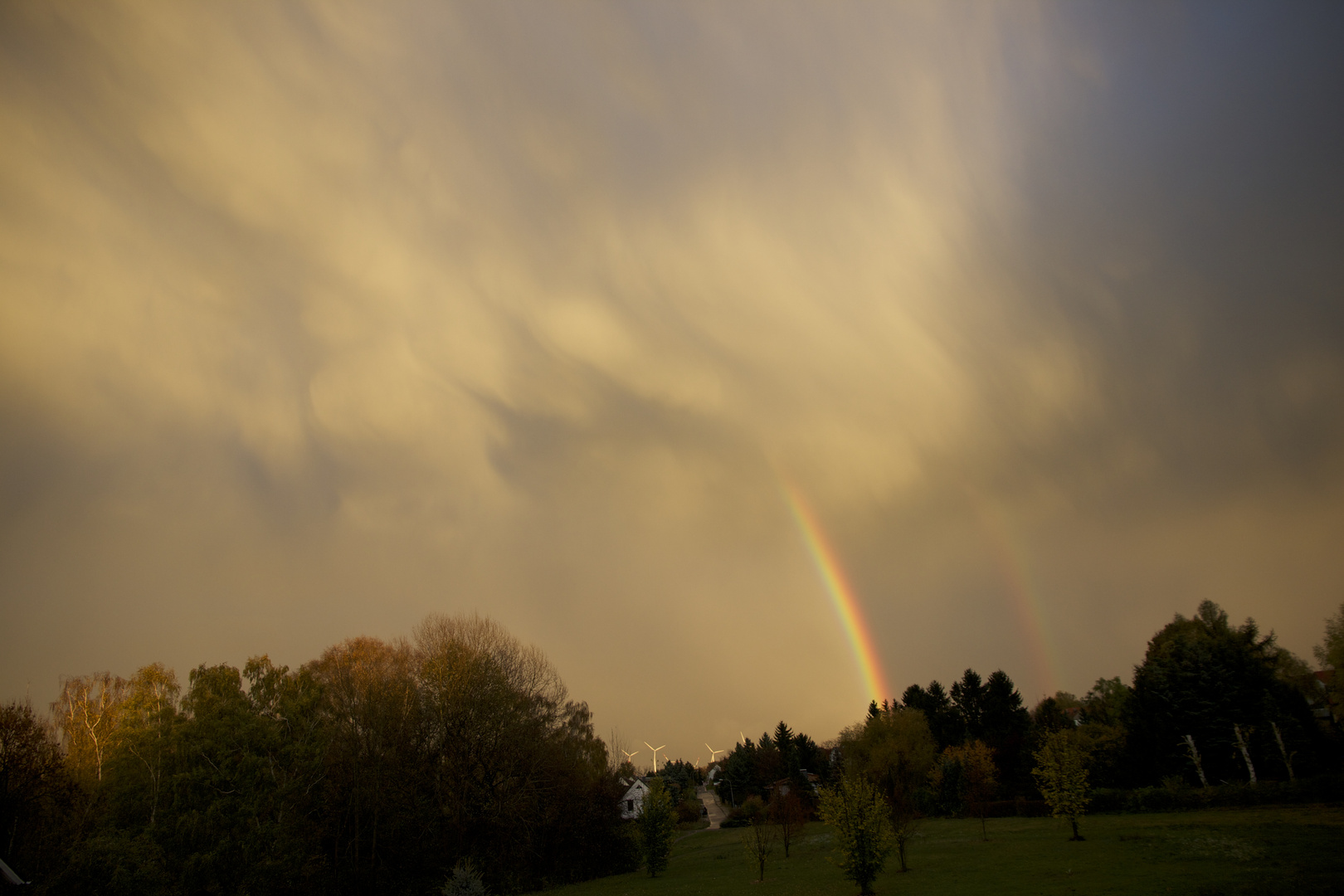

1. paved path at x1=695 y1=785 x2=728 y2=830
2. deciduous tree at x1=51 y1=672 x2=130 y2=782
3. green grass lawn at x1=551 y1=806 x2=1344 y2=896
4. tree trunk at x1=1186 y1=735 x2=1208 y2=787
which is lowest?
paved path at x1=695 y1=785 x2=728 y2=830

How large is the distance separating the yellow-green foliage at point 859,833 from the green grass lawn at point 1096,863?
1274mm

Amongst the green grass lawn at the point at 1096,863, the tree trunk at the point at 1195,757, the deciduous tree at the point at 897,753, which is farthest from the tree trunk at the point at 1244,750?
the deciduous tree at the point at 897,753

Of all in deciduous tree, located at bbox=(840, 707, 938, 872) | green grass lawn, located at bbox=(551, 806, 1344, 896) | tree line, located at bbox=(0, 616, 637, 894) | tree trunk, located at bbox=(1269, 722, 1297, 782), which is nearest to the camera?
green grass lawn, located at bbox=(551, 806, 1344, 896)

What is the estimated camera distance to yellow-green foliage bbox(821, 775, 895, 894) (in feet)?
108

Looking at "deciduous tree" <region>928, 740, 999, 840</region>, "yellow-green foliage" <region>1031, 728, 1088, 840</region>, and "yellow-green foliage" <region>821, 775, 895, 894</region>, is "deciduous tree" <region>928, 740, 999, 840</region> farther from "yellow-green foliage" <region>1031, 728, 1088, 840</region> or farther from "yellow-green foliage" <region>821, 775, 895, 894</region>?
"yellow-green foliage" <region>821, 775, 895, 894</region>

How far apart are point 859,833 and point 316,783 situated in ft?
119

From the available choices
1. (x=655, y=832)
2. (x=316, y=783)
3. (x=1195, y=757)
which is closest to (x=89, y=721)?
(x=316, y=783)

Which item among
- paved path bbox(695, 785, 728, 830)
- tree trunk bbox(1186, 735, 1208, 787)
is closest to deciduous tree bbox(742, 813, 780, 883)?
tree trunk bbox(1186, 735, 1208, 787)

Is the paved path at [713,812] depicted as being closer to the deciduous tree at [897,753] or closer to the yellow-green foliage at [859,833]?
the deciduous tree at [897,753]

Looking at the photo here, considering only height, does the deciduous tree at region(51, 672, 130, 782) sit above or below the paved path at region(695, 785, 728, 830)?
above

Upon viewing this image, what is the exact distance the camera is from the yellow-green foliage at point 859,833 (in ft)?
108

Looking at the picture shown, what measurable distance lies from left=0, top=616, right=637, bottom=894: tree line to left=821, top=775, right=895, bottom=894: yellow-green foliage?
864 inches

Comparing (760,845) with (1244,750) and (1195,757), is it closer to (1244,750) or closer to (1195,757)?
(1195,757)

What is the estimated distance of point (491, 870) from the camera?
1969 inches
